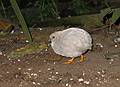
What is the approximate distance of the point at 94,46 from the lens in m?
3.53

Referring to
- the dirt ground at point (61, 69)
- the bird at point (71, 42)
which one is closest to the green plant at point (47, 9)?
the dirt ground at point (61, 69)

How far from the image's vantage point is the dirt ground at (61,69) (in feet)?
9.23

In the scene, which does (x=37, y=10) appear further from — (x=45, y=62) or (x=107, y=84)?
(x=107, y=84)

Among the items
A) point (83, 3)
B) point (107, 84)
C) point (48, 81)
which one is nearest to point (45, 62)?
point (48, 81)

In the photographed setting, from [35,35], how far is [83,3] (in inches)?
46.4

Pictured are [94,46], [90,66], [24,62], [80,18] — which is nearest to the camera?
[90,66]

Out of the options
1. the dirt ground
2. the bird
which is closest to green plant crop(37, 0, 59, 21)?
the dirt ground

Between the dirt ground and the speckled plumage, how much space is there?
0.43 ft

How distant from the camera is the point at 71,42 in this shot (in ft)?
9.82

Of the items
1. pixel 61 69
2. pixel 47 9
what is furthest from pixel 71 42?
pixel 47 9

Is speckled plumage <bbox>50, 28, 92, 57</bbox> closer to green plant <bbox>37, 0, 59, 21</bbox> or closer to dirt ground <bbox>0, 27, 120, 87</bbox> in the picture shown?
dirt ground <bbox>0, 27, 120, 87</bbox>

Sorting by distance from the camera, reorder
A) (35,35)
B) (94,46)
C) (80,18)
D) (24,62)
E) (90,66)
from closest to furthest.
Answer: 1. (90,66)
2. (24,62)
3. (94,46)
4. (35,35)
5. (80,18)

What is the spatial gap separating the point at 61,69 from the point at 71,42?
0.82 ft

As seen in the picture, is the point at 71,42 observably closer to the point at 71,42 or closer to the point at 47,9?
the point at 71,42
